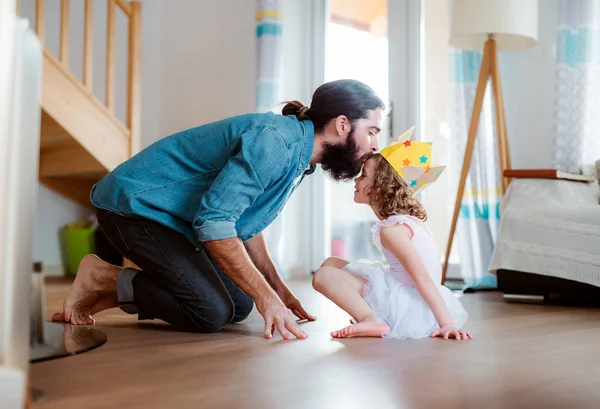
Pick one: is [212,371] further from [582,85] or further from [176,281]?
[582,85]

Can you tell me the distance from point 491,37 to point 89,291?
2.10 m

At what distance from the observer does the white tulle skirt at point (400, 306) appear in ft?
5.68

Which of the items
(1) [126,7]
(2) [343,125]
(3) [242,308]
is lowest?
(3) [242,308]

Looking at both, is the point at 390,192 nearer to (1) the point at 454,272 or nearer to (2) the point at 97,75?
(1) the point at 454,272

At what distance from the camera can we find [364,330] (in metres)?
1.70

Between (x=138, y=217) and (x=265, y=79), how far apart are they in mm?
2193

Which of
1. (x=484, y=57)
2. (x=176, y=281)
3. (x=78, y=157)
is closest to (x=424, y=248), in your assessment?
(x=176, y=281)

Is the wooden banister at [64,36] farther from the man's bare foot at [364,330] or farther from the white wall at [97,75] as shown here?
the man's bare foot at [364,330]

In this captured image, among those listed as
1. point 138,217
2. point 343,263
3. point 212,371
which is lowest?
point 212,371

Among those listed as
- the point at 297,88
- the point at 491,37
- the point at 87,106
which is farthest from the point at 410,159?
the point at 297,88

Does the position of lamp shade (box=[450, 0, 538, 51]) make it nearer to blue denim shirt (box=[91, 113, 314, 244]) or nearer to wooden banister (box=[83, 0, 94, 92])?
blue denim shirt (box=[91, 113, 314, 244])

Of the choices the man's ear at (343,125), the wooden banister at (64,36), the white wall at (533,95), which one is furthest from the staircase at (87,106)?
the man's ear at (343,125)

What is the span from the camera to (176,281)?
177cm

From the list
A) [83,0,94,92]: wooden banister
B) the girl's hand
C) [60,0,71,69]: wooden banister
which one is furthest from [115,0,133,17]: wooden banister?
the girl's hand
